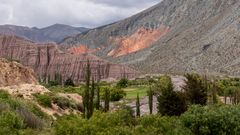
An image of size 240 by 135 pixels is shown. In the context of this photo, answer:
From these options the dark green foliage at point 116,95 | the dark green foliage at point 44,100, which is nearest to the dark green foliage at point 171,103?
the dark green foliage at point 44,100

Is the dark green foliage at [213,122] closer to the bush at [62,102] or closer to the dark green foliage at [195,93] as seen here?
the dark green foliage at [195,93]

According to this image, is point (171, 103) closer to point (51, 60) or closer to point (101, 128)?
point (101, 128)

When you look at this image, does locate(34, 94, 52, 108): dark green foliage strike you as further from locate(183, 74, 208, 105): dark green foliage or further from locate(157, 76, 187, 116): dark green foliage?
locate(183, 74, 208, 105): dark green foliage

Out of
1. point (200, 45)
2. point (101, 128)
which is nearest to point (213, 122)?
point (101, 128)

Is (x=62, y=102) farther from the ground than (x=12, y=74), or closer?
closer

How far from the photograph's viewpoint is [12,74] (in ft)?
221

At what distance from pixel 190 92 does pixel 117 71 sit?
103m

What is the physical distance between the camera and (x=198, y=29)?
165125 millimetres

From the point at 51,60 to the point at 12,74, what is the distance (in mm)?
93184

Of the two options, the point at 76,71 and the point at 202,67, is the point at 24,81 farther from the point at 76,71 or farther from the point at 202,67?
the point at 76,71

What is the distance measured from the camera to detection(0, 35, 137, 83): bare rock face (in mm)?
154125

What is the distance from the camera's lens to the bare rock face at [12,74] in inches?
2549

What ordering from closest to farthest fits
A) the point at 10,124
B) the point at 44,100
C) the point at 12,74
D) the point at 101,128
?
the point at 101,128, the point at 10,124, the point at 44,100, the point at 12,74

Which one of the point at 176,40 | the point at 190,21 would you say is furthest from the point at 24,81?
the point at 190,21
